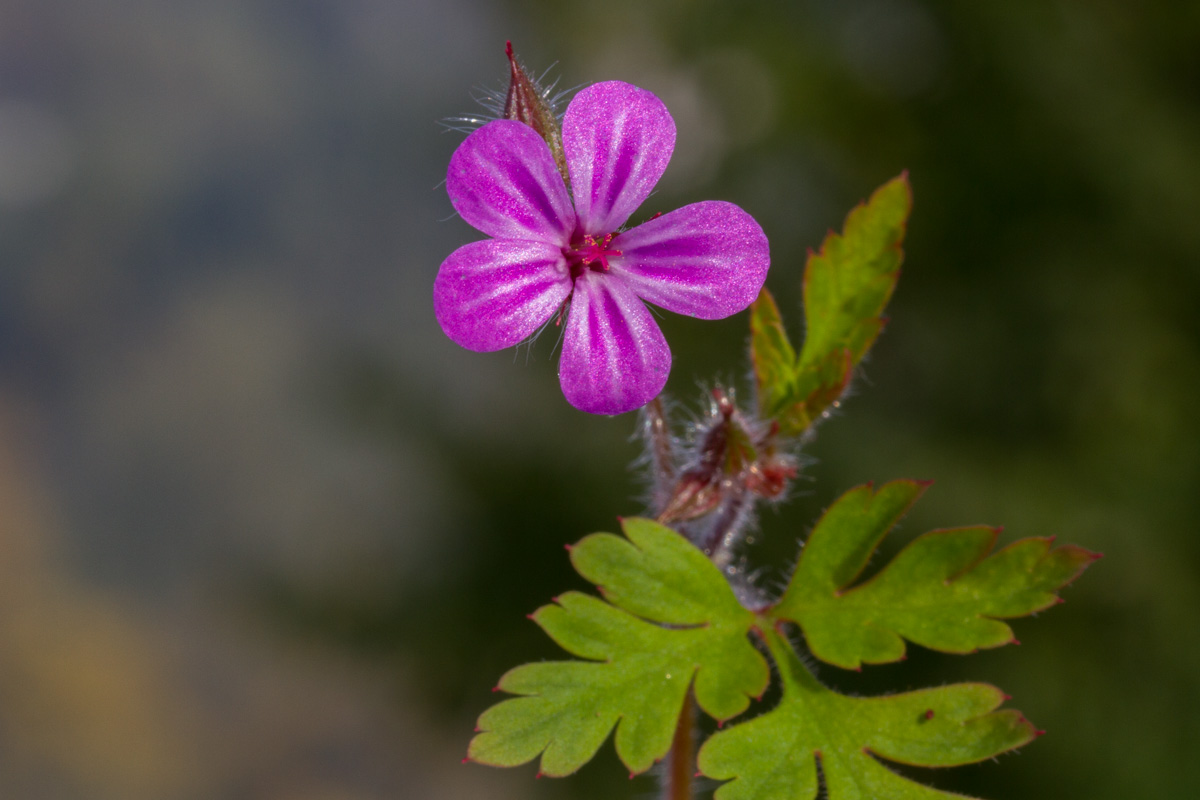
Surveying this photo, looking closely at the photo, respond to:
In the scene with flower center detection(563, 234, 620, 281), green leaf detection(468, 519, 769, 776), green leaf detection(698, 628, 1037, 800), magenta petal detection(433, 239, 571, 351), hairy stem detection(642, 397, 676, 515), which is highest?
flower center detection(563, 234, 620, 281)

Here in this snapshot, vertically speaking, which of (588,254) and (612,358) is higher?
(588,254)

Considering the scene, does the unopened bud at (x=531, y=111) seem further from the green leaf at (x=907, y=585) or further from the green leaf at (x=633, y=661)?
the green leaf at (x=907, y=585)

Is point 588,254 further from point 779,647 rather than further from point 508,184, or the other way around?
point 779,647

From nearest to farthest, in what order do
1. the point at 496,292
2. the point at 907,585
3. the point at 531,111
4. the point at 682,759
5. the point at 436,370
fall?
the point at 496,292, the point at 531,111, the point at 907,585, the point at 682,759, the point at 436,370

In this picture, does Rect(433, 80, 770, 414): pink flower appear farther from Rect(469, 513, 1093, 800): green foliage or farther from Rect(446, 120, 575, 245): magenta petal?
Rect(469, 513, 1093, 800): green foliage

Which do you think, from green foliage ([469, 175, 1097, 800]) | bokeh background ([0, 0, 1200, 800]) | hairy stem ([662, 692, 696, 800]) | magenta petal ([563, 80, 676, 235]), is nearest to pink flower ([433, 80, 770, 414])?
magenta petal ([563, 80, 676, 235])

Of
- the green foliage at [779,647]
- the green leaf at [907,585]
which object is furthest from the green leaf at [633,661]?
the green leaf at [907,585]

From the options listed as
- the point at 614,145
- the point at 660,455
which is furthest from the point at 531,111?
the point at 660,455
